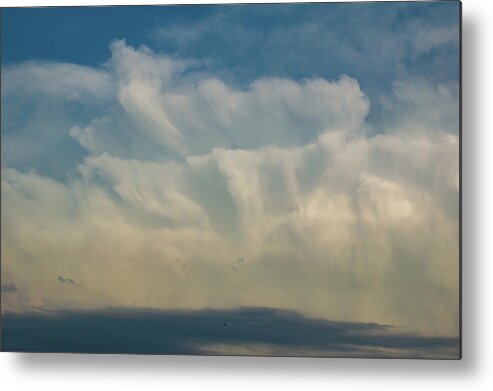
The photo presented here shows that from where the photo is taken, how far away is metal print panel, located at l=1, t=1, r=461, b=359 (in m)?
3.66

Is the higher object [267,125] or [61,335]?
[267,125]

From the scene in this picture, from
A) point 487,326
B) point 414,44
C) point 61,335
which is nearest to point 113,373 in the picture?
point 61,335

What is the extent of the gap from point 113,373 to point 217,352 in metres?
0.40

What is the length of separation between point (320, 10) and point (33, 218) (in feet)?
4.08

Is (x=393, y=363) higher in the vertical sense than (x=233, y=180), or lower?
lower

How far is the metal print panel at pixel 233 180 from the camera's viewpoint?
3660mm

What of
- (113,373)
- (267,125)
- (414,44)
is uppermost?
(414,44)

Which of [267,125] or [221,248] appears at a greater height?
[267,125]

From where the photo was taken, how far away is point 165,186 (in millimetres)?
3750

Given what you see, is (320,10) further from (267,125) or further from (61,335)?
(61,335)

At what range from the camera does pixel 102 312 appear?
148 inches

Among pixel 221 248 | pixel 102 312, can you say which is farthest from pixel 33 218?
pixel 221 248

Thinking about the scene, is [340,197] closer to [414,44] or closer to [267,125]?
[267,125]

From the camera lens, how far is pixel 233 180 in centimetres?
373
